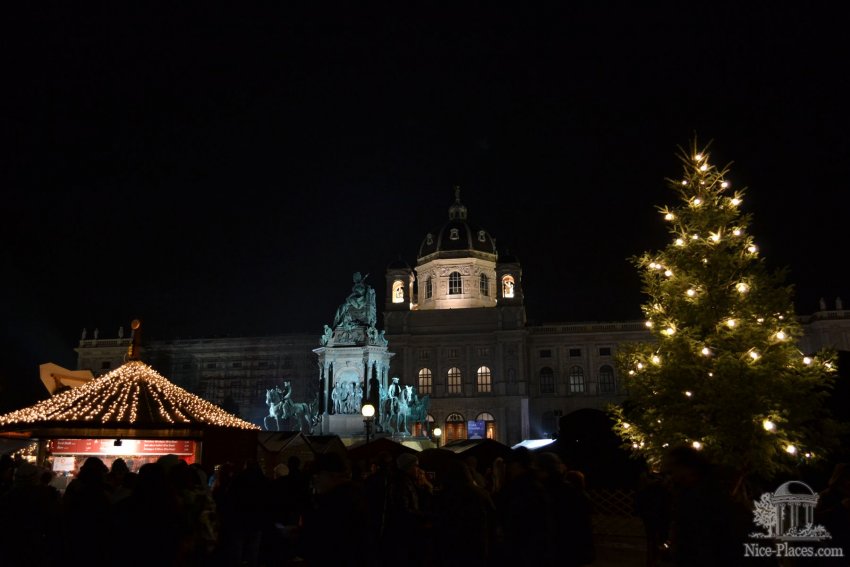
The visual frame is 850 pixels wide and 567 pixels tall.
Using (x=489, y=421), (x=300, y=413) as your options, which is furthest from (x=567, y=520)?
(x=489, y=421)

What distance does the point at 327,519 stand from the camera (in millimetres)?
4523

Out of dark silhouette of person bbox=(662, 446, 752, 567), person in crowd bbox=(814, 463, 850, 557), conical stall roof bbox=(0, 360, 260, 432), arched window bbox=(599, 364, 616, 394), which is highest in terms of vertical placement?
arched window bbox=(599, 364, 616, 394)

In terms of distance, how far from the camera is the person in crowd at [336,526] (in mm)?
4469

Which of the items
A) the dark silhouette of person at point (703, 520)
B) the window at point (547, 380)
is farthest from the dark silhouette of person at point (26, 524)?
the window at point (547, 380)

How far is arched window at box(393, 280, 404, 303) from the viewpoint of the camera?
201ft

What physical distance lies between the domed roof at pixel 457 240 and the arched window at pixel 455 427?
16148mm

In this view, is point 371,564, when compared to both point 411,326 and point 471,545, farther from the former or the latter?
point 411,326

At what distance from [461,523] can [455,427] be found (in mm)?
52995

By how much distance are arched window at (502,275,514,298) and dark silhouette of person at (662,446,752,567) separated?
184ft

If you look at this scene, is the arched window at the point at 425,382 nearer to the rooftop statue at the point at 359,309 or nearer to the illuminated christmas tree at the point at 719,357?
the rooftop statue at the point at 359,309

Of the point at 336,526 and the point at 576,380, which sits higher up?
the point at 576,380

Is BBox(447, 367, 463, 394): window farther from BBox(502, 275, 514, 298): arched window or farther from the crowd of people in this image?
the crowd of people

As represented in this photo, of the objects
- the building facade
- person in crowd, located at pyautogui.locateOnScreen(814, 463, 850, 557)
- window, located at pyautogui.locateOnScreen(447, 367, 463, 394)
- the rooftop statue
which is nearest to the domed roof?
the building facade

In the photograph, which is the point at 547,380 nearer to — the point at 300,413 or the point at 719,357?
the point at 300,413
